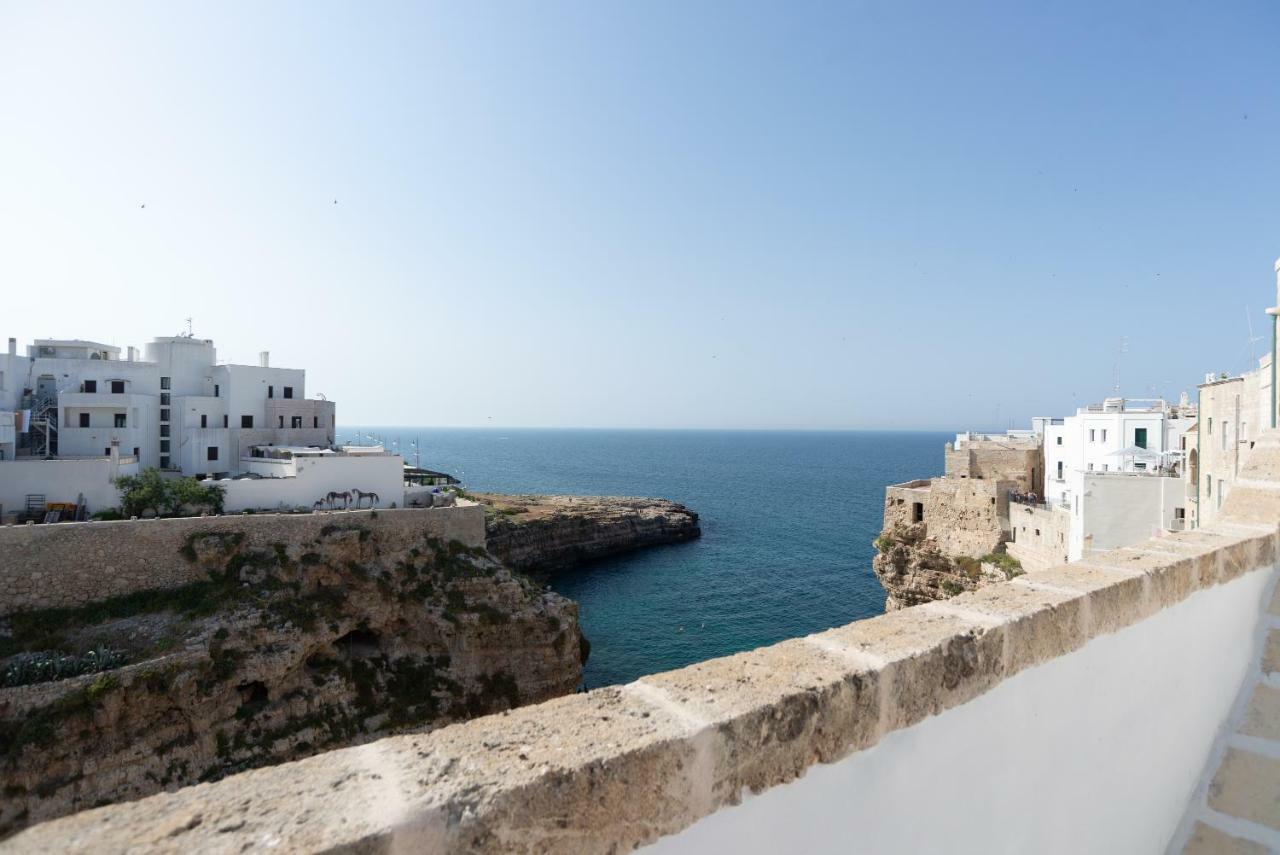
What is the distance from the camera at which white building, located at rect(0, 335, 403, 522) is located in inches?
929

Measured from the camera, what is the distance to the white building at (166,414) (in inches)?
929

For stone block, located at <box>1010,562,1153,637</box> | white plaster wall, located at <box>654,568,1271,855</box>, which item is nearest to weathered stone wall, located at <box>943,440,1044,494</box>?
white plaster wall, located at <box>654,568,1271,855</box>

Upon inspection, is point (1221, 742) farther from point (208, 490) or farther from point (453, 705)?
point (208, 490)

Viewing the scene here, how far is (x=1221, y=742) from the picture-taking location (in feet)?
10.7

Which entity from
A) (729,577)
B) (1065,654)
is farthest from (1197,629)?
(729,577)

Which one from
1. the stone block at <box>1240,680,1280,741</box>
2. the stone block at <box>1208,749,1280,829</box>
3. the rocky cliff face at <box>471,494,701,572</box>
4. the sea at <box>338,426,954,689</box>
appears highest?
the stone block at <box>1240,680,1280,741</box>

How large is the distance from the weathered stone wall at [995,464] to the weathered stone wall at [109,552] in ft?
85.4

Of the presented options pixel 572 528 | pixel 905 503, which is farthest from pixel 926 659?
pixel 572 528

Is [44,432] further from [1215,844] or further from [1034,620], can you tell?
[1215,844]

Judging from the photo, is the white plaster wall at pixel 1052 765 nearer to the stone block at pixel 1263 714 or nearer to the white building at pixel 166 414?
the stone block at pixel 1263 714

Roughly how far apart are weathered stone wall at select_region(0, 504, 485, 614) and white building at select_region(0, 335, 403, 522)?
345 centimetres

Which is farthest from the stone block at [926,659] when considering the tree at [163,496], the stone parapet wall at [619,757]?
the tree at [163,496]

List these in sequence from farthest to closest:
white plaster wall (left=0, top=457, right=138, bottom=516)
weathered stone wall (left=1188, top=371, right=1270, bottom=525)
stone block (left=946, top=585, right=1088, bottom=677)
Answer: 1. white plaster wall (left=0, top=457, right=138, bottom=516)
2. weathered stone wall (left=1188, top=371, right=1270, bottom=525)
3. stone block (left=946, top=585, right=1088, bottom=677)

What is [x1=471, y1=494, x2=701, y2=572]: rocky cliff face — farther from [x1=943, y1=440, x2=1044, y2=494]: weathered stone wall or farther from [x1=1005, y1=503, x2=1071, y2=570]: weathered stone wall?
[x1=1005, y1=503, x2=1071, y2=570]: weathered stone wall
